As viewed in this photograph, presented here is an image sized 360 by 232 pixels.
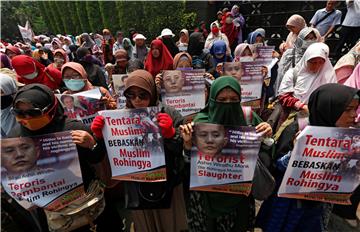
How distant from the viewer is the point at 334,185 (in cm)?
183

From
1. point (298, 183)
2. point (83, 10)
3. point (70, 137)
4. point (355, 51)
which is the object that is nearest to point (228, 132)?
point (298, 183)

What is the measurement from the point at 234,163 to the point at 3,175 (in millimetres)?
1698

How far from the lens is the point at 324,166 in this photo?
1.79 m

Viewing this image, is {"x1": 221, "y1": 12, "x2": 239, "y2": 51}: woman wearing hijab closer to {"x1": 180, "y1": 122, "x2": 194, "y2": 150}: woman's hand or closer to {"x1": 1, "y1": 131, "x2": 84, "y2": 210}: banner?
{"x1": 180, "y1": 122, "x2": 194, "y2": 150}: woman's hand

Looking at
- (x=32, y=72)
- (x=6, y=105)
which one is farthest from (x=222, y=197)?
(x=32, y=72)

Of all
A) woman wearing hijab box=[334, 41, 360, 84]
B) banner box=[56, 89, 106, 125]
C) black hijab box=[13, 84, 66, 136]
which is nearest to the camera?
black hijab box=[13, 84, 66, 136]

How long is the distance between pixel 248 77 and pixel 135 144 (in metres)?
2.25

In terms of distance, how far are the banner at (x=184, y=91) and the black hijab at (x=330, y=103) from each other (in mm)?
1629

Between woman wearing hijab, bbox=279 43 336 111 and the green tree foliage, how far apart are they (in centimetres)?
1408

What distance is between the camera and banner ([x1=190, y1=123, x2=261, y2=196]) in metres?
1.80

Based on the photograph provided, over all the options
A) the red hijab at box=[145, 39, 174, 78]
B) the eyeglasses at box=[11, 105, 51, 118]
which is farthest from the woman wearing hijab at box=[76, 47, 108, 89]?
the eyeglasses at box=[11, 105, 51, 118]

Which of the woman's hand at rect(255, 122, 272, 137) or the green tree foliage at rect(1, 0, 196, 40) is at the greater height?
the green tree foliage at rect(1, 0, 196, 40)

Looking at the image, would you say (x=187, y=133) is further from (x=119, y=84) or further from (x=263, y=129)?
(x=119, y=84)

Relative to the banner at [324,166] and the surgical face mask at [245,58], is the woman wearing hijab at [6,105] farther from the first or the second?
the surgical face mask at [245,58]
